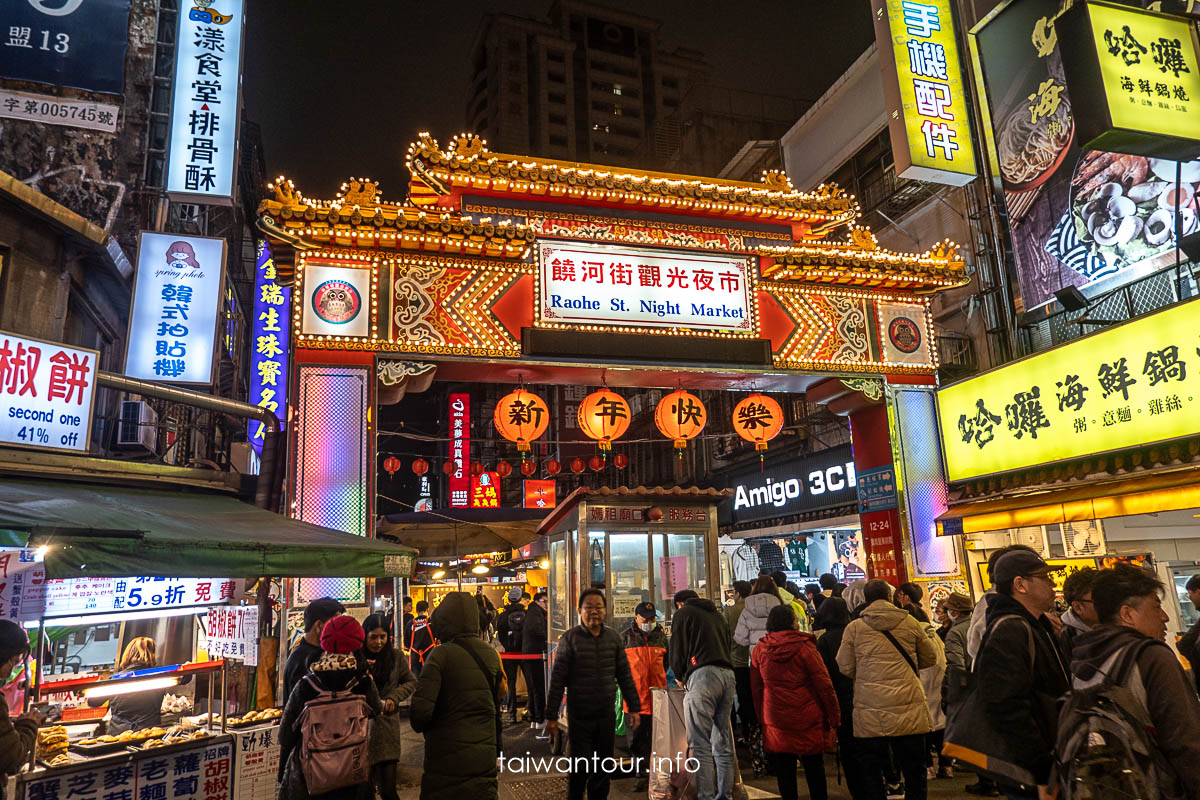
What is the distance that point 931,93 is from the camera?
1099 centimetres

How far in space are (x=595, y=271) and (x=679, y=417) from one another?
2.82 meters

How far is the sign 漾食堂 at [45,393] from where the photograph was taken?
7.00 metres

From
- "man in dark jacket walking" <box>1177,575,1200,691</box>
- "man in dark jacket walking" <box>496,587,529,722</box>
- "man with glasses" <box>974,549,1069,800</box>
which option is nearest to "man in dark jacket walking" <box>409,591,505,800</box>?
"man with glasses" <box>974,549,1069,800</box>

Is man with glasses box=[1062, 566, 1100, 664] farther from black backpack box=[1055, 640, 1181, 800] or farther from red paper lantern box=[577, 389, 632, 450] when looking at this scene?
red paper lantern box=[577, 389, 632, 450]

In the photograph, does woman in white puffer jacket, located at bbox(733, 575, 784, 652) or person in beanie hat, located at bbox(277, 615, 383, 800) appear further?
woman in white puffer jacket, located at bbox(733, 575, 784, 652)

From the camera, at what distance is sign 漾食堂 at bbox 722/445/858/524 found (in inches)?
766

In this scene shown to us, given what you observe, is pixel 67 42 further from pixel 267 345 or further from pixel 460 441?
pixel 460 441

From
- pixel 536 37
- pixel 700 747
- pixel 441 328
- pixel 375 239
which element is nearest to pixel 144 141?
pixel 375 239

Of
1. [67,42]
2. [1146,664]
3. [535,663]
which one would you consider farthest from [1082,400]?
[67,42]

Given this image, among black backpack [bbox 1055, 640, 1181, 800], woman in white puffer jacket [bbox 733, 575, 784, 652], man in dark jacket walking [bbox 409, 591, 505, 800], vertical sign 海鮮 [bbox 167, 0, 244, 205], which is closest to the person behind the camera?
black backpack [bbox 1055, 640, 1181, 800]

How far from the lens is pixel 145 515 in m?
6.35

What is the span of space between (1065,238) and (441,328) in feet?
35.2

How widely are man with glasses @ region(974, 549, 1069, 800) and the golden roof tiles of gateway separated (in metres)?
9.94

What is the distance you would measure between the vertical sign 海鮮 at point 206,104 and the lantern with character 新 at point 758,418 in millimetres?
8595
